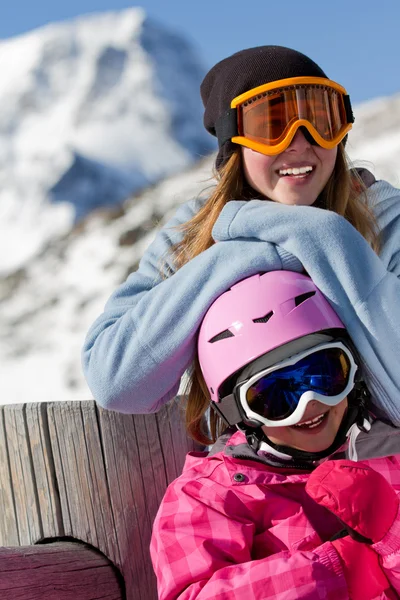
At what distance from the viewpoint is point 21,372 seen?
10.1m

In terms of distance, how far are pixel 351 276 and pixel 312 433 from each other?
418 mm

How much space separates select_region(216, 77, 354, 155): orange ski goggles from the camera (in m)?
2.35

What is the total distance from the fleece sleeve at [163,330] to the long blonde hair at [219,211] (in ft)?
0.36

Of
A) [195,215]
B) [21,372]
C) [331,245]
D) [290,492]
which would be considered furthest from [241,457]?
[21,372]

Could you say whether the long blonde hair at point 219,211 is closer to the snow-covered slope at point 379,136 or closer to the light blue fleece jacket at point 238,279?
the light blue fleece jacket at point 238,279

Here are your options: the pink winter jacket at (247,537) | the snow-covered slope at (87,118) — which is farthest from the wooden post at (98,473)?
the snow-covered slope at (87,118)

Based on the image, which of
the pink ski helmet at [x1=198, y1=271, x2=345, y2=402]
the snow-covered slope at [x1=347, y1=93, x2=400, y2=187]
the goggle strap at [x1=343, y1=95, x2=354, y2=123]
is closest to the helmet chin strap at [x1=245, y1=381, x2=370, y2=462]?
the pink ski helmet at [x1=198, y1=271, x2=345, y2=402]

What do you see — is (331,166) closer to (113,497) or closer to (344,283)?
(344,283)

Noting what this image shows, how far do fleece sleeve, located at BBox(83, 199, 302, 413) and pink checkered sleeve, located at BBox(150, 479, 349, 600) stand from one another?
292 mm

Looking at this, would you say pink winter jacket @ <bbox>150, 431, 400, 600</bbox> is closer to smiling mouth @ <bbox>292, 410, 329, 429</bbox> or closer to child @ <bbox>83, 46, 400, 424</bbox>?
smiling mouth @ <bbox>292, 410, 329, 429</bbox>

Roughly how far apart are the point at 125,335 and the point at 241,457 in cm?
46

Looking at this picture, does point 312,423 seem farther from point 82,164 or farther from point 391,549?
point 82,164

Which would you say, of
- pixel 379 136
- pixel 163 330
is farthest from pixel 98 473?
pixel 379 136

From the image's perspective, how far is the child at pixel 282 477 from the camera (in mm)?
1935
